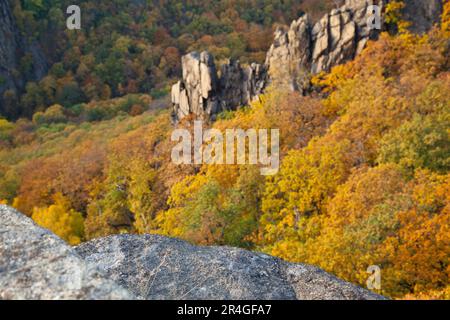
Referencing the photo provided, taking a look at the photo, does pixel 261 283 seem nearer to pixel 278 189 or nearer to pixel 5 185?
pixel 278 189

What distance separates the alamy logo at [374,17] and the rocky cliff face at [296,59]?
207mm

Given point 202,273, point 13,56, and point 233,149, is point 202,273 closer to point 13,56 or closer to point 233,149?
point 233,149

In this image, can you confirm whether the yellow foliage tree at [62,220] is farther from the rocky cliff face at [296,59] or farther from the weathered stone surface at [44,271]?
the weathered stone surface at [44,271]

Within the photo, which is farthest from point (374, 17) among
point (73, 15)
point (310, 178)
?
point (73, 15)

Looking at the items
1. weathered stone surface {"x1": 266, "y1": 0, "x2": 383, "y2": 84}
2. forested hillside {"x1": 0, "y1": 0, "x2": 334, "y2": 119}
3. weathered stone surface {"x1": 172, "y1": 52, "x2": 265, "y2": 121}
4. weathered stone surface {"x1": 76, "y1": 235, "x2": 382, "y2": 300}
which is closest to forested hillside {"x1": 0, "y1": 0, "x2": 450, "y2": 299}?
weathered stone surface {"x1": 266, "y1": 0, "x2": 383, "y2": 84}

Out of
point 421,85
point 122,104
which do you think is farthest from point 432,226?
point 122,104

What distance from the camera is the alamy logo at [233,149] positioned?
40.8 m

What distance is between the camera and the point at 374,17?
55812mm

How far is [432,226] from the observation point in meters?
21.9

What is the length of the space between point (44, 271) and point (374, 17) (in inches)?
2264

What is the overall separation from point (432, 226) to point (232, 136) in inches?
1014

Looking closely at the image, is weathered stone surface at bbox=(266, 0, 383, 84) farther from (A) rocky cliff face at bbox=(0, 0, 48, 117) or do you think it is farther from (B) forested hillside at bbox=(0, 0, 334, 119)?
(A) rocky cliff face at bbox=(0, 0, 48, 117)

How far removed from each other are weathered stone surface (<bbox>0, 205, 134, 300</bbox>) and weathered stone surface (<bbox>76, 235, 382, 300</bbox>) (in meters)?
1.85

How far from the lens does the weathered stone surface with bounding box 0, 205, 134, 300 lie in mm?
3762
